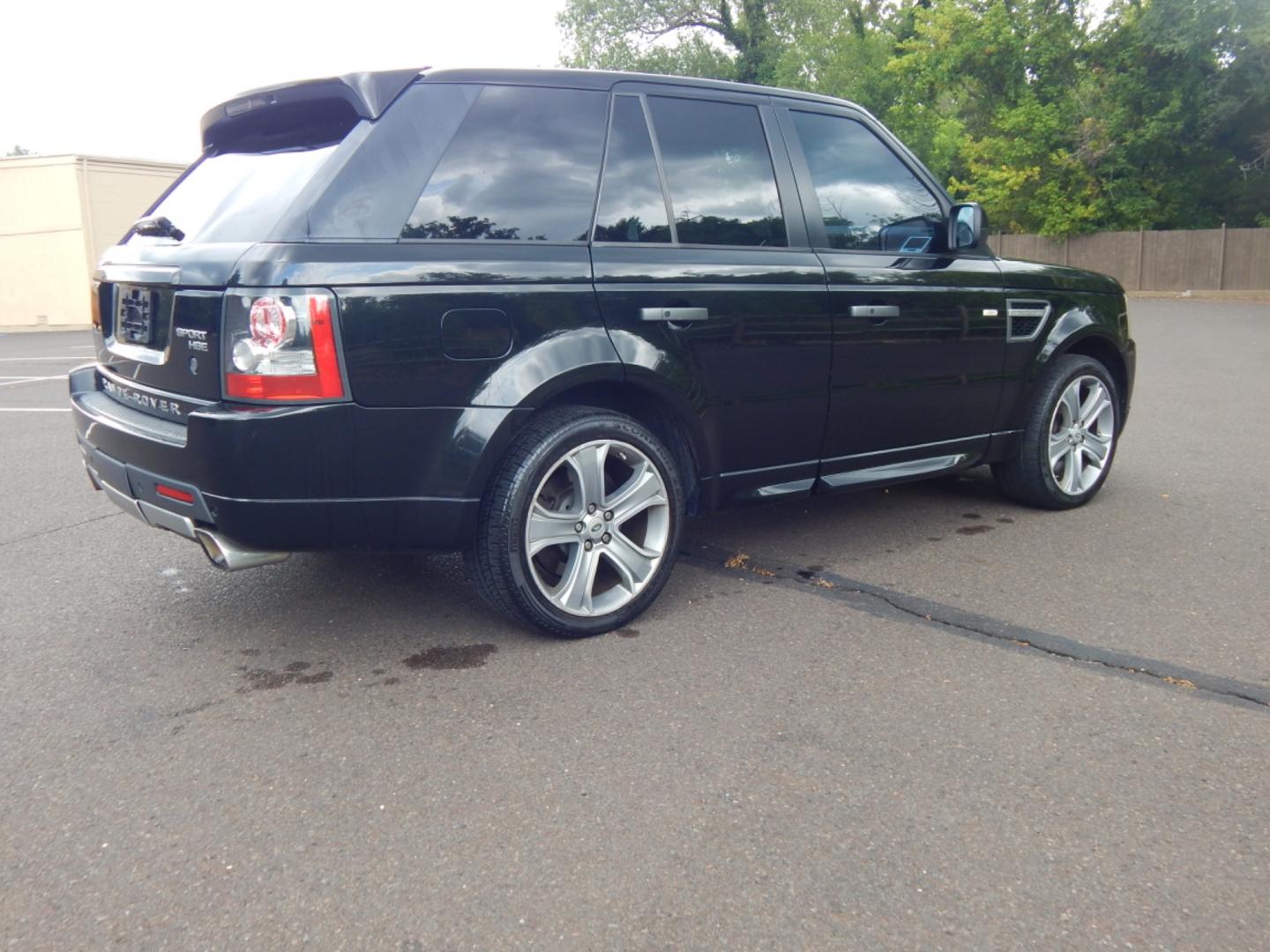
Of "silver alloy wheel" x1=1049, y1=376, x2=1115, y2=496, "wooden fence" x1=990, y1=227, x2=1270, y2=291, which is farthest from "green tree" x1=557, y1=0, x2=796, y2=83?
"silver alloy wheel" x1=1049, y1=376, x2=1115, y2=496

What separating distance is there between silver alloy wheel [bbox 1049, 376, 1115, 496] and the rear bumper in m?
3.11

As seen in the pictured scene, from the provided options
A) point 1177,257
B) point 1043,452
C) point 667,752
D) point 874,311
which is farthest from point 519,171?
point 1177,257

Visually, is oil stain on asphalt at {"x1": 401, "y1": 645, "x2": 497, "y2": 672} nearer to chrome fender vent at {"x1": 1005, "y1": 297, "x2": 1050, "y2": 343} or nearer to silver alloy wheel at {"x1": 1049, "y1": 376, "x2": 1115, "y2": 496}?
chrome fender vent at {"x1": 1005, "y1": 297, "x2": 1050, "y2": 343}

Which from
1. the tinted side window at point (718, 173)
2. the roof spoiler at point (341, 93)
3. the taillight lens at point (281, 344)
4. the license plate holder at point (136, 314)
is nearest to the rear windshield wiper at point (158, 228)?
the license plate holder at point (136, 314)

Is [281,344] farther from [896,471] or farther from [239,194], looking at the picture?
[896,471]

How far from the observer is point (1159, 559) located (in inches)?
186

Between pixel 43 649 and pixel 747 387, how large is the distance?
255 cm

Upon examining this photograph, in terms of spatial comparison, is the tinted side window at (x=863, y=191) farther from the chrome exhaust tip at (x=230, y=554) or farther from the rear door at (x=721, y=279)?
the chrome exhaust tip at (x=230, y=554)

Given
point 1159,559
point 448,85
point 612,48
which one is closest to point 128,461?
point 448,85

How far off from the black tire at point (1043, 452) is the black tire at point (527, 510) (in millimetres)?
2313

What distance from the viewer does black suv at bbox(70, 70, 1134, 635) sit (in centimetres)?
327

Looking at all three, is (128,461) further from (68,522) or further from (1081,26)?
(1081,26)

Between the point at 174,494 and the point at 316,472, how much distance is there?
490mm

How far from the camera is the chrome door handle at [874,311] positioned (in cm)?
443
